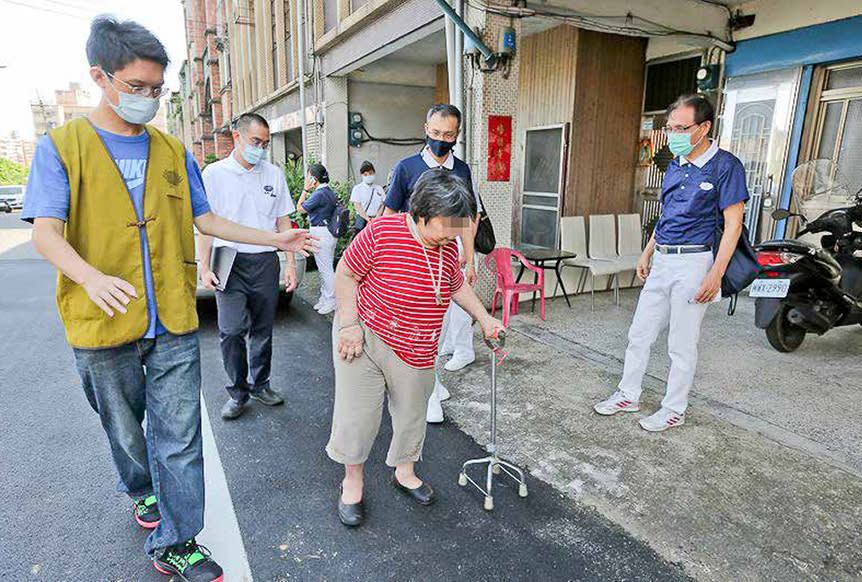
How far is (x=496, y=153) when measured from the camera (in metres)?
6.05

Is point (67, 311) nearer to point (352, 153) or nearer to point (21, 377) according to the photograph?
point (21, 377)

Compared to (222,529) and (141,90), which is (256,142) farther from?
(222,529)

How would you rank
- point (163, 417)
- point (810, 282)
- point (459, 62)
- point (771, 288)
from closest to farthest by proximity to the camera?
point (163, 417) → point (771, 288) → point (810, 282) → point (459, 62)

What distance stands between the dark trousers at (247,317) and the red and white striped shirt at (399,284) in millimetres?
1424

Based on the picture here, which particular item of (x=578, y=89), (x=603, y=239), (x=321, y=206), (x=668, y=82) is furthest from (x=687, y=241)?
(x=668, y=82)

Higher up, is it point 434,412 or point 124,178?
point 124,178

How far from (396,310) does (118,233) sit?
3.56ft

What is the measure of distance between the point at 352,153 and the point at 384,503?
31.2 feet

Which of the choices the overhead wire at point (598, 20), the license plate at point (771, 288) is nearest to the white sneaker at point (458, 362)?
the license plate at point (771, 288)

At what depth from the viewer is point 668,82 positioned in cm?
790

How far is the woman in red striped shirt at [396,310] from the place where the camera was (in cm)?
221

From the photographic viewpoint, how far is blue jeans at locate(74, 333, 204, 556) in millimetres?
2062

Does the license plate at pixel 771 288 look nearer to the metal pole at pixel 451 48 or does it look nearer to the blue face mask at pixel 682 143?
the blue face mask at pixel 682 143

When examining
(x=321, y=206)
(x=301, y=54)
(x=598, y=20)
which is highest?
(x=301, y=54)
